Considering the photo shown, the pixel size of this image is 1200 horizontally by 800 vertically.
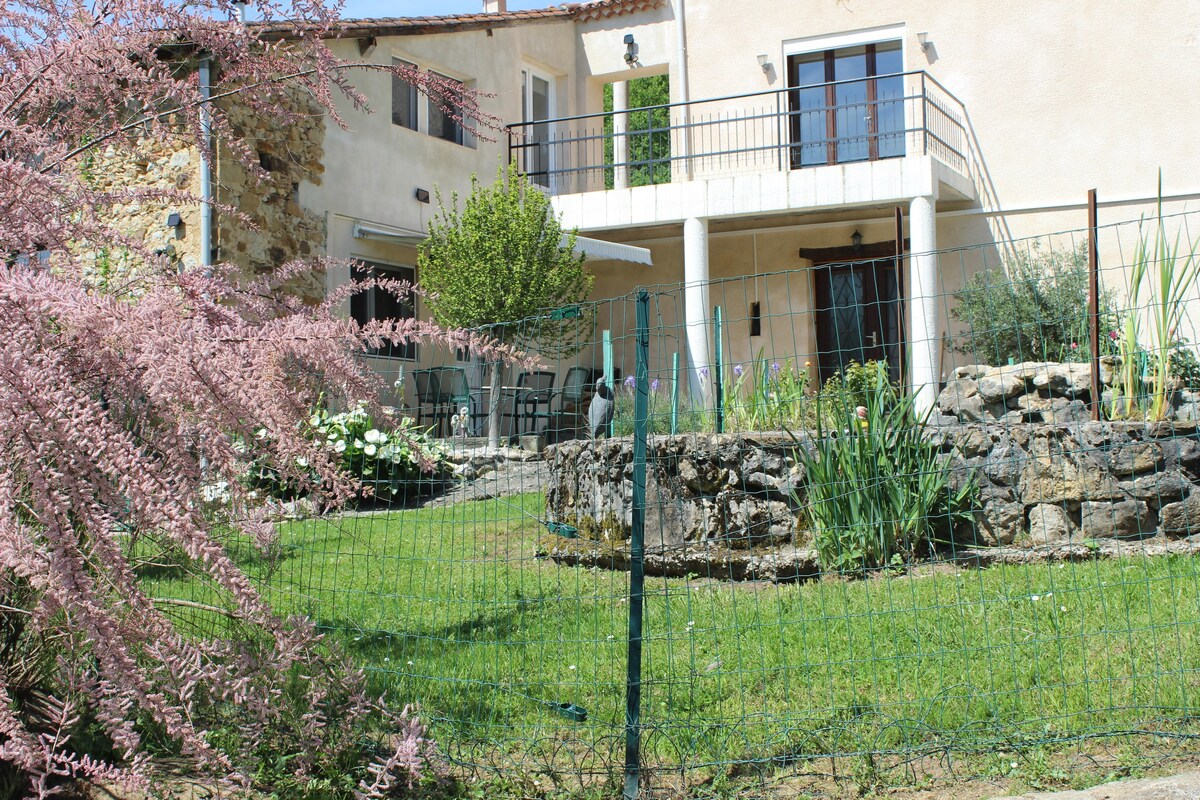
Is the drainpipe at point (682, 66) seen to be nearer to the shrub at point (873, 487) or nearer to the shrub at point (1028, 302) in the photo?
the shrub at point (1028, 302)

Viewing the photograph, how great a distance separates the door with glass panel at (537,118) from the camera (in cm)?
1550

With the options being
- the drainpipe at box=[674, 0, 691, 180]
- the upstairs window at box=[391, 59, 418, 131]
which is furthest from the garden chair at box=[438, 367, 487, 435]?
the drainpipe at box=[674, 0, 691, 180]

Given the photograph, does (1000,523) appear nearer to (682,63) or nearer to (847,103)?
(847,103)

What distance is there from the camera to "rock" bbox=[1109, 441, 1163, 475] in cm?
572

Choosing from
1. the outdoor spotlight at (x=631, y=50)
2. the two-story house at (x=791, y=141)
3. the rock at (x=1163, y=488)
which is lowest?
the rock at (x=1163, y=488)

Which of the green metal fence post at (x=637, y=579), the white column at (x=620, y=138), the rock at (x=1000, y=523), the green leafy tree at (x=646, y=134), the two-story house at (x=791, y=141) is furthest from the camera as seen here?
the green leafy tree at (x=646, y=134)

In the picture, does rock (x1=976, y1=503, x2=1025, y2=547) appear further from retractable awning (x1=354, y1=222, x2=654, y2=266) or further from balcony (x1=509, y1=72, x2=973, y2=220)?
balcony (x1=509, y1=72, x2=973, y2=220)

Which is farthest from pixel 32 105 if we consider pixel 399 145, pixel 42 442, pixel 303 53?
pixel 399 145

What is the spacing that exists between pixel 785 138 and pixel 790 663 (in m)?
11.6

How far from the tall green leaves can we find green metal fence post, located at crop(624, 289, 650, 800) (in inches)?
289

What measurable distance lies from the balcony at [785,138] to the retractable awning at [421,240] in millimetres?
699

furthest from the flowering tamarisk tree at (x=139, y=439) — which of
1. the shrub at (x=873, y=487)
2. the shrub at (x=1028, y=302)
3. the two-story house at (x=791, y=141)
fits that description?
the shrub at (x=1028, y=302)

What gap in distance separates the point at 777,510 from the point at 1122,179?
9788 millimetres

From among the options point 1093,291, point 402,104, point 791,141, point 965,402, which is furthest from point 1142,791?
point 791,141
